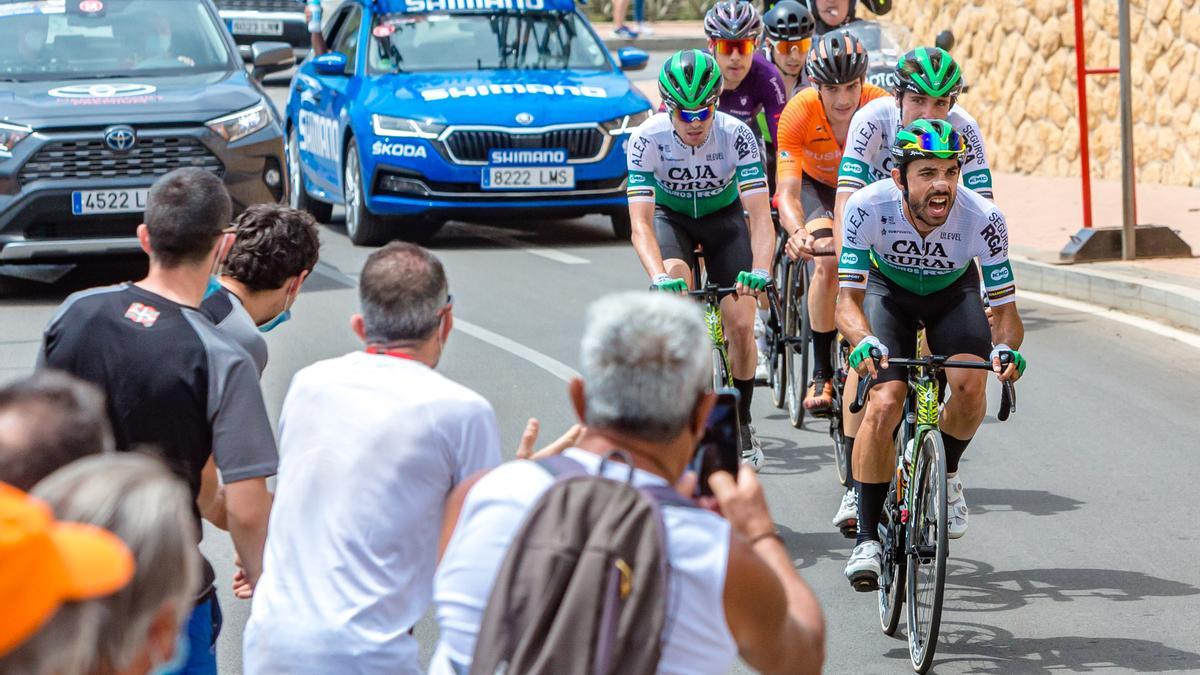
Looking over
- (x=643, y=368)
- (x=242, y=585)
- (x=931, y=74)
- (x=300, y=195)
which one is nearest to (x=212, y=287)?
(x=242, y=585)

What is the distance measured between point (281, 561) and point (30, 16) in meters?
11.1

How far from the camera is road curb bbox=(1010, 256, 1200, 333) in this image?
39.8 feet

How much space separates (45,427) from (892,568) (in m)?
4.00

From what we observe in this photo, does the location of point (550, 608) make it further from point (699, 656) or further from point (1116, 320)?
point (1116, 320)

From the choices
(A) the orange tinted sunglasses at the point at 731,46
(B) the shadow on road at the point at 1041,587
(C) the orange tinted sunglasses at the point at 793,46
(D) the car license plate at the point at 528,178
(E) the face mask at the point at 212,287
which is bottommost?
(B) the shadow on road at the point at 1041,587

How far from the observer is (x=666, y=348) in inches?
121

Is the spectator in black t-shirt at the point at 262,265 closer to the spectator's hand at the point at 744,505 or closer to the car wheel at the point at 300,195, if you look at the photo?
the spectator's hand at the point at 744,505

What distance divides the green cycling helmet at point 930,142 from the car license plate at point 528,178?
900cm

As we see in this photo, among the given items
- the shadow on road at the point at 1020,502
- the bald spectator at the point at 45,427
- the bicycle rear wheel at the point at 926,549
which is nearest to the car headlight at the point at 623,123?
the shadow on road at the point at 1020,502

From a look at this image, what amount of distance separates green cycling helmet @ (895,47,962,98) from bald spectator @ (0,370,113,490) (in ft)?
17.1

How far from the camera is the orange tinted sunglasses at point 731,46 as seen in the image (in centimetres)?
1022

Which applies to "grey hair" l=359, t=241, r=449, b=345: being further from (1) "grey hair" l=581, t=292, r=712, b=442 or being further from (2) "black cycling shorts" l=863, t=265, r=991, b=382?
(2) "black cycling shorts" l=863, t=265, r=991, b=382

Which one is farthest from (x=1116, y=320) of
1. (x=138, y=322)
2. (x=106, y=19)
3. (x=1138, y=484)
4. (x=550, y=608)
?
(x=550, y=608)

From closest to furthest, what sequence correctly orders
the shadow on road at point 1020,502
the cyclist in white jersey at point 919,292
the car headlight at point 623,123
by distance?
the cyclist in white jersey at point 919,292
the shadow on road at point 1020,502
the car headlight at point 623,123
